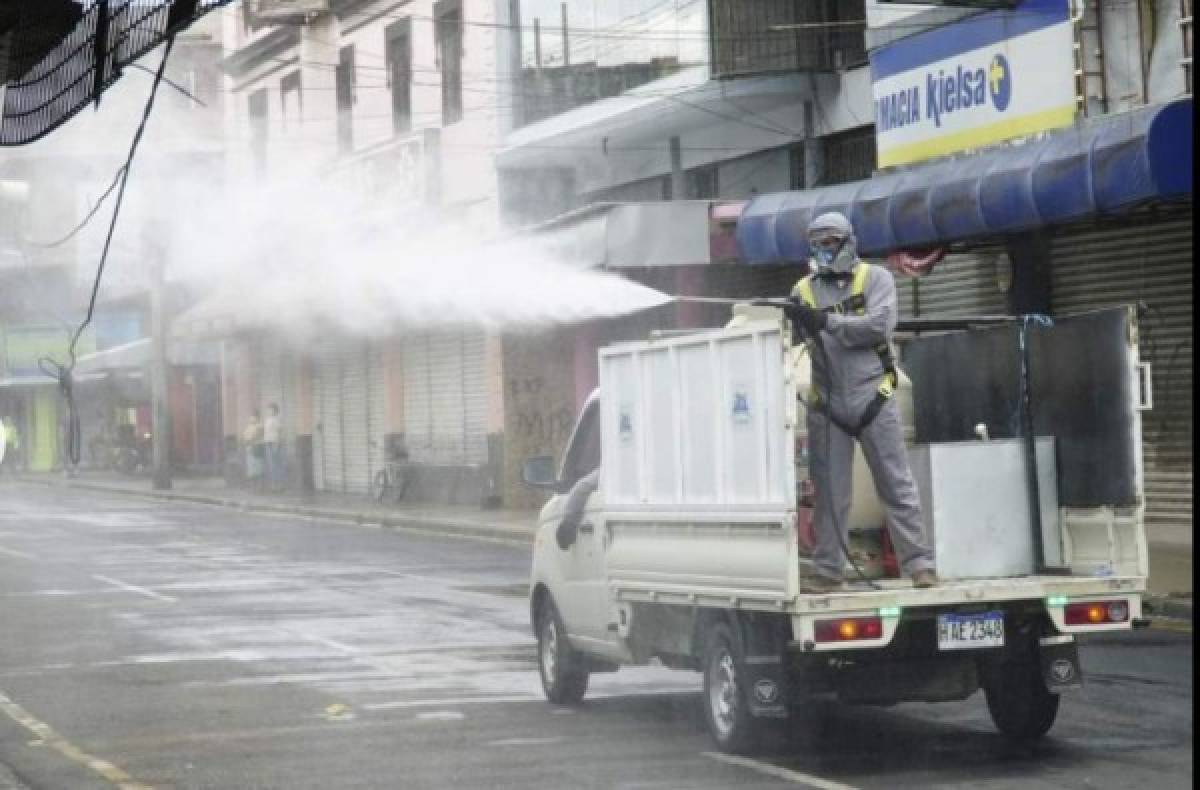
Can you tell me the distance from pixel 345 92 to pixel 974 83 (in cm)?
2050

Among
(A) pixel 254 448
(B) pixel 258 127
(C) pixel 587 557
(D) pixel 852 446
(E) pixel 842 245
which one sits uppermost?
(B) pixel 258 127

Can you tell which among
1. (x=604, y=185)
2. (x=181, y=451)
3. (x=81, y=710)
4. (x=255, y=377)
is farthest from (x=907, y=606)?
(x=181, y=451)

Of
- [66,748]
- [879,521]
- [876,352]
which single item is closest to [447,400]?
[66,748]

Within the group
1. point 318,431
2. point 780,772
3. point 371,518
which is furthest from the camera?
point 318,431

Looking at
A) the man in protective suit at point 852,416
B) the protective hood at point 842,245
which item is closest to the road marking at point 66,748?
the man in protective suit at point 852,416

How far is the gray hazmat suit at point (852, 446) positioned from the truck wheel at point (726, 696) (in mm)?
640

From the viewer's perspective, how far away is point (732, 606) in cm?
1155

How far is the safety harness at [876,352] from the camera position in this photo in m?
11.6

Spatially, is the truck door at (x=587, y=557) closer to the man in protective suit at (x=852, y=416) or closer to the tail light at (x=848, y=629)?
the man in protective suit at (x=852, y=416)

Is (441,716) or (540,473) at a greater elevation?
(540,473)

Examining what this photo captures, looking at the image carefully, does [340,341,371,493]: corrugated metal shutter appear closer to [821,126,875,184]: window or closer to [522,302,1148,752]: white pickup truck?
[821,126,875,184]: window

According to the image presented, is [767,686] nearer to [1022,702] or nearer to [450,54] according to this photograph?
[1022,702]

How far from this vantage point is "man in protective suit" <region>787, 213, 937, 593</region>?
Result: 1152 centimetres

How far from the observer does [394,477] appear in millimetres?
43844
